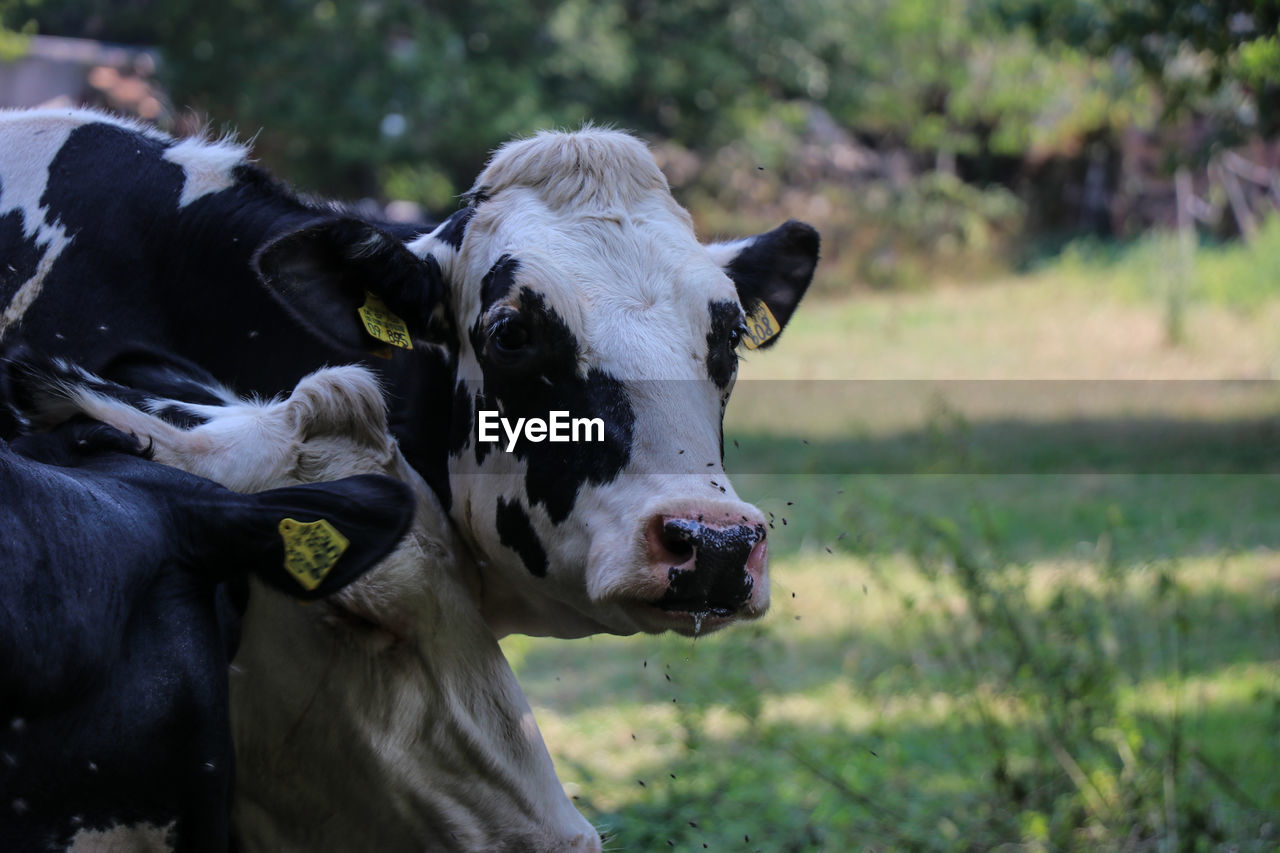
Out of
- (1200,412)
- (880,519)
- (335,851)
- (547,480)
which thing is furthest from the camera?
(1200,412)

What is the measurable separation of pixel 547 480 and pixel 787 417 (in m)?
9.06

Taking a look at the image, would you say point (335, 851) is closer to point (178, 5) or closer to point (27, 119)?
point (27, 119)

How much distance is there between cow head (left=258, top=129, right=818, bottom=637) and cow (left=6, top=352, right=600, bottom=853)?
0.33m

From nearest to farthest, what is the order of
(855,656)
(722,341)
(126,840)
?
(126,840) < (722,341) < (855,656)

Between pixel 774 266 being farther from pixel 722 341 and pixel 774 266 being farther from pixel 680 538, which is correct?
pixel 680 538

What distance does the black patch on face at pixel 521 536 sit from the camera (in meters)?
2.95

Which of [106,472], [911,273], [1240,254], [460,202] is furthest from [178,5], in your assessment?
[106,472]

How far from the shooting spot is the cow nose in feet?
8.35

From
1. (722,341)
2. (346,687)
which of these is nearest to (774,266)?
(722,341)

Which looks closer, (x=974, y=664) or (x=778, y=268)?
(x=778, y=268)

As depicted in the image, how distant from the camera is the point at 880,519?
8383mm

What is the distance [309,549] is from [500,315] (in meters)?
0.86

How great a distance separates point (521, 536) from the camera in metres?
2.97

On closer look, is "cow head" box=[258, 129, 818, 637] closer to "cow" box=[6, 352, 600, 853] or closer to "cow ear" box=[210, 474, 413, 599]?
"cow" box=[6, 352, 600, 853]
